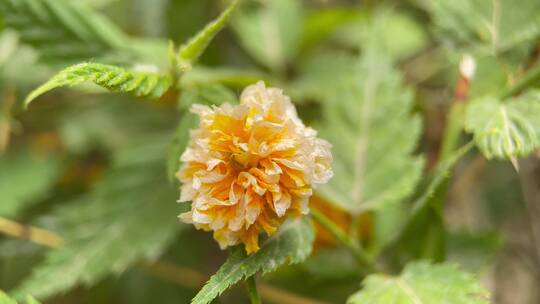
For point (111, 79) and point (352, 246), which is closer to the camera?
point (111, 79)

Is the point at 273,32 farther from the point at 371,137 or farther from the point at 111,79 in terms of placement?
the point at 111,79

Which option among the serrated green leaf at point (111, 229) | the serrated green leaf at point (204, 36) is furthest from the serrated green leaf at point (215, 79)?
the serrated green leaf at point (111, 229)

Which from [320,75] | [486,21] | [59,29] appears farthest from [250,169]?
Answer: [320,75]

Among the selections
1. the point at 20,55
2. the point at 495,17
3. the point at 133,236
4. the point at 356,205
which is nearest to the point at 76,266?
the point at 133,236

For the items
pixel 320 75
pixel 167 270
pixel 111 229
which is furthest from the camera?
pixel 320 75

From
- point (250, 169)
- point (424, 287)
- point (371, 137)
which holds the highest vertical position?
point (371, 137)

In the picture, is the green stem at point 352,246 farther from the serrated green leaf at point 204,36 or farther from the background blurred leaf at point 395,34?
the background blurred leaf at point 395,34
